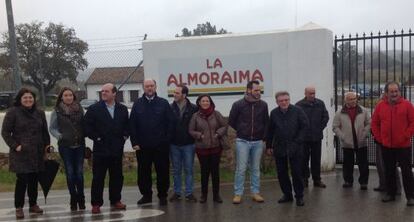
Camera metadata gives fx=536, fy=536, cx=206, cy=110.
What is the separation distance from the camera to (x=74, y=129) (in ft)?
22.9

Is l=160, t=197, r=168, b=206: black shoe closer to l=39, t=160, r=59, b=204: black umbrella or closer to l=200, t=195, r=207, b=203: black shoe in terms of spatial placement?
l=200, t=195, r=207, b=203: black shoe

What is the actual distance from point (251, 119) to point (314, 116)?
4.37 feet

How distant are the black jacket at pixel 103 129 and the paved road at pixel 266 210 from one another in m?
0.85

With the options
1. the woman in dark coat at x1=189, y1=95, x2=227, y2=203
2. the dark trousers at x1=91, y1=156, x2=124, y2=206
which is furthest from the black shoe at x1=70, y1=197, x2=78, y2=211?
the woman in dark coat at x1=189, y1=95, x2=227, y2=203

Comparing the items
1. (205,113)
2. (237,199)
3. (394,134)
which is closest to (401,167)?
(394,134)

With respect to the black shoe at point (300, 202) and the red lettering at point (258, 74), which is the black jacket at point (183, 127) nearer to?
the black shoe at point (300, 202)

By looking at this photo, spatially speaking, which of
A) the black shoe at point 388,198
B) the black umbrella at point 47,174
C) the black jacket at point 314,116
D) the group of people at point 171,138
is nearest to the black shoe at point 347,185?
the group of people at point 171,138

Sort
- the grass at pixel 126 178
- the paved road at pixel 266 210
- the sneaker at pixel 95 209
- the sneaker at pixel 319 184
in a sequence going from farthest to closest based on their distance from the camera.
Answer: the grass at pixel 126 178
the sneaker at pixel 319 184
the sneaker at pixel 95 209
the paved road at pixel 266 210

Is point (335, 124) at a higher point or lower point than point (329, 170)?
higher

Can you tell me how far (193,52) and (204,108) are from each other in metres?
2.78

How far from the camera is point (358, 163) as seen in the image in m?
8.05

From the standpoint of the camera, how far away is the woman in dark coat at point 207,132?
287 inches

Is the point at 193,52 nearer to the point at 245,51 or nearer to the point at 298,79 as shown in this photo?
the point at 245,51

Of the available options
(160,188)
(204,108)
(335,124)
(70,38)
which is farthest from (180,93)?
(70,38)
